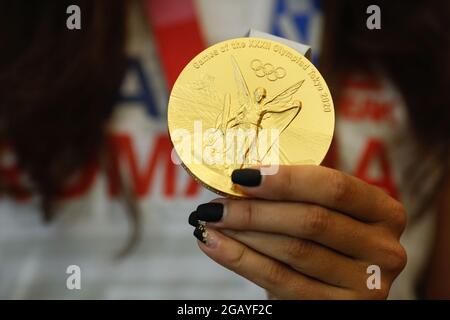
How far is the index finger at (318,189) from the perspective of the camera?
23.4 inches

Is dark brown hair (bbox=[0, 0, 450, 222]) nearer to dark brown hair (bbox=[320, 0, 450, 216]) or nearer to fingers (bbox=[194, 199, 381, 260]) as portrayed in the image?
dark brown hair (bbox=[320, 0, 450, 216])

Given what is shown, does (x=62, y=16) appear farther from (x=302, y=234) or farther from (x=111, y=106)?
(x=302, y=234)

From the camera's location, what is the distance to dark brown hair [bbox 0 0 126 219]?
970 millimetres

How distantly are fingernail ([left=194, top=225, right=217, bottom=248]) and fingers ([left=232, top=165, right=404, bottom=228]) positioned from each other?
69 millimetres

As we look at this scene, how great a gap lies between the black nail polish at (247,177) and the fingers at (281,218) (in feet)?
0.10

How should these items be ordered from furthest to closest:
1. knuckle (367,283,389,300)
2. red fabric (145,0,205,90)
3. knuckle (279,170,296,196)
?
red fabric (145,0,205,90) < knuckle (367,283,389,300) < knuckle (279,170,296,196)

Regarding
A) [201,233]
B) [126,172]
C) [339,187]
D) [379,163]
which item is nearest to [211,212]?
[201,233]

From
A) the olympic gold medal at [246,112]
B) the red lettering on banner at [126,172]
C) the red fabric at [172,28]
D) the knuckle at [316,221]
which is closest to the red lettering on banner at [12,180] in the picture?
the red lettering on banner at [126,172]

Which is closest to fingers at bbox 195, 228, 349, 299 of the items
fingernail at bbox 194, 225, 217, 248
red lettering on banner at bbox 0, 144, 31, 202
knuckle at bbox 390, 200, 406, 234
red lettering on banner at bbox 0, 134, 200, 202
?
fingernail at bbox 194, 225, 217, 248
